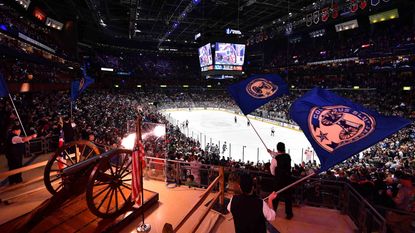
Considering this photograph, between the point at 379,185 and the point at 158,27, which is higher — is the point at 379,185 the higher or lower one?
the lower one

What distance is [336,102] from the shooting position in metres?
4.06

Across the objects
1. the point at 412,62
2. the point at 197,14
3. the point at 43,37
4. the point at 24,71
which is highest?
the point at 197,14

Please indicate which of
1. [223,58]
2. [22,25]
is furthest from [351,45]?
[22,25]

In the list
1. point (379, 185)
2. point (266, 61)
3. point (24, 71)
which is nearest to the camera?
point (379, 185)

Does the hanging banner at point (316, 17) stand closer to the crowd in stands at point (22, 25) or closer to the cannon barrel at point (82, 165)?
the cannon barrel at point (82, 165)

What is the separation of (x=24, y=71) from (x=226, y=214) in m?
20.8

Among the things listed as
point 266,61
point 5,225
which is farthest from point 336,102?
point 266,61

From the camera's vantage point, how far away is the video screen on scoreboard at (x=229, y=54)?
21062 mm

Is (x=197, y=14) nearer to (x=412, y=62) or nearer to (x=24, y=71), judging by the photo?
(x=24, y=71)

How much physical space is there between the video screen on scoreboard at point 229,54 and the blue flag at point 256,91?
49.7 feet

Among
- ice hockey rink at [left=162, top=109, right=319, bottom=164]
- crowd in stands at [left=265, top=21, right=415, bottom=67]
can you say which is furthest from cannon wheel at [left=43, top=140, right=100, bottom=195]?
crowd in stands at [left=265, top=21, right=415, bottom=67]

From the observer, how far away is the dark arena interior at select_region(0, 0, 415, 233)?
3988mm

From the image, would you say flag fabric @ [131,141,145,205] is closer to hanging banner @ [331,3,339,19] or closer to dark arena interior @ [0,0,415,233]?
dark arena interior @ [0,0,415,233]

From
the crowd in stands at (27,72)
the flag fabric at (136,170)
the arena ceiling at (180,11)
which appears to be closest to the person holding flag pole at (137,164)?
the flag fabric at (136,170)
